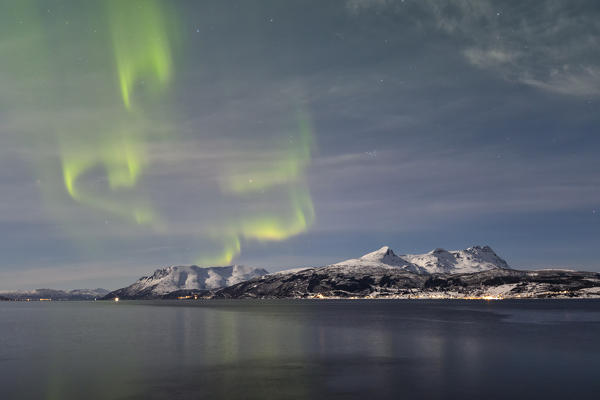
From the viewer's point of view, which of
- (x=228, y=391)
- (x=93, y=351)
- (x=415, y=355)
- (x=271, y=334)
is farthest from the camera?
(x=271, y=334)

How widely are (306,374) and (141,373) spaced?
1971 centimetres

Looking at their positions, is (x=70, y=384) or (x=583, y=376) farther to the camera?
(x=583, y=376)

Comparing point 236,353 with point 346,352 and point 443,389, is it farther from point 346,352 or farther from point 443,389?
point 443,389

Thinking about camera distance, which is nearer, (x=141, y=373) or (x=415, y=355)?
(x=141, y=373)

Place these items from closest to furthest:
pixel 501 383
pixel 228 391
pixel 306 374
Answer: pixel 228 391, pixel 501 383, pixel 306 374

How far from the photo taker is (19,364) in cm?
5981

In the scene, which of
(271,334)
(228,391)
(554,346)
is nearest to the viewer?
(228,391)

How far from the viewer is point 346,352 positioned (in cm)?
7006

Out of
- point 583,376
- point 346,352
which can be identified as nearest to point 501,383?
point 583,376

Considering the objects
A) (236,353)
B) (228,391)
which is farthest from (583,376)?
(236,353)

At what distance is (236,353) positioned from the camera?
6888 cm

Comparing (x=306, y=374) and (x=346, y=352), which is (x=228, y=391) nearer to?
(x=306, y=374)

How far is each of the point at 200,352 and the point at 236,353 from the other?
6.16 meters

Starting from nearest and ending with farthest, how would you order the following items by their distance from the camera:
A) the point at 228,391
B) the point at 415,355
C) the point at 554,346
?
the point at 228,391 < the point at 415,355 < the point at 554,346
